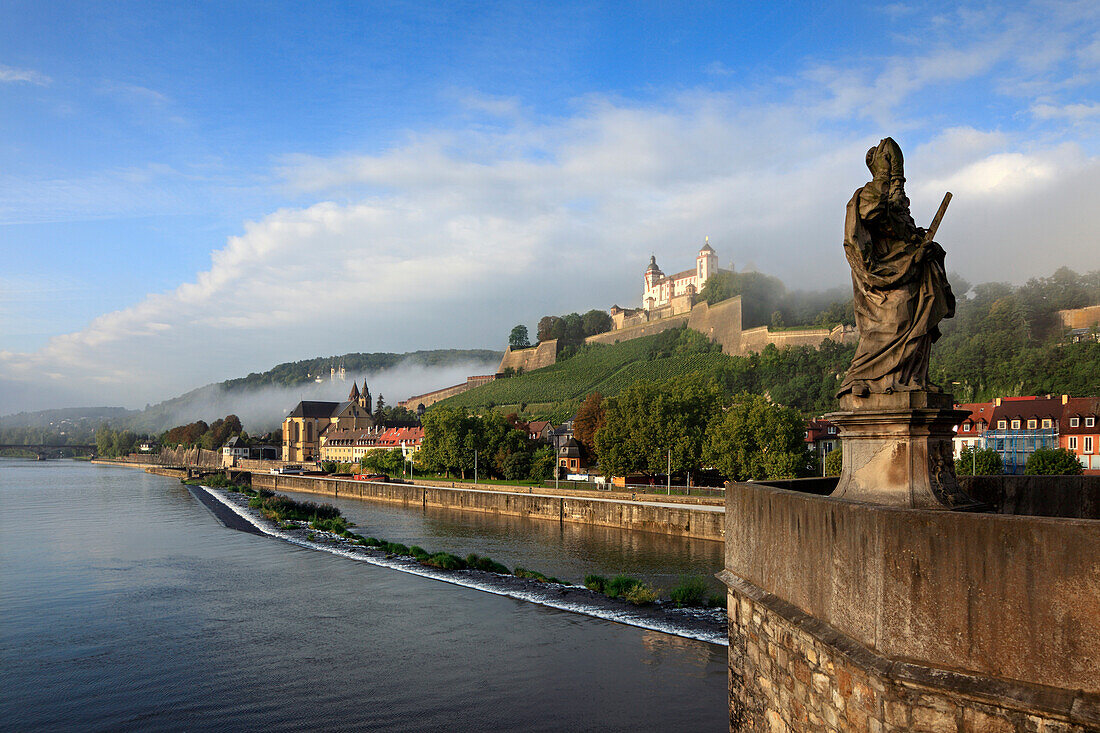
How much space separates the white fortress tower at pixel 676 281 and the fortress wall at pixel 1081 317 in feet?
195

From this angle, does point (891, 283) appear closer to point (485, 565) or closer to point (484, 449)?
point (485, 565)

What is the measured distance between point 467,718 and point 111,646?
10.8 metres

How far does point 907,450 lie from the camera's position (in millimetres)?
6707

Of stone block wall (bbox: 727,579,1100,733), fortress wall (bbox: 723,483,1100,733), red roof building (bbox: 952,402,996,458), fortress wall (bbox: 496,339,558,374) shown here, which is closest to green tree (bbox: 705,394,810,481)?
red roof building (bbox: 952,402,996,458)

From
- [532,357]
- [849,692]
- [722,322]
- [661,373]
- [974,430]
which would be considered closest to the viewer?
[849,692]

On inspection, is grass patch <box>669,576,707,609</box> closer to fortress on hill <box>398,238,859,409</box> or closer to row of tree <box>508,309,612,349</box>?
fortress on hill <box>398,238,859,409</box>

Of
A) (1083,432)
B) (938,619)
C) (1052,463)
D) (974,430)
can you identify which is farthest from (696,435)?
(938,619)

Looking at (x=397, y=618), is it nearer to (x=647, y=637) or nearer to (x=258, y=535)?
(x=647, y=637)

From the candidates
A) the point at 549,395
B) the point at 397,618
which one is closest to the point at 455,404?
the point at 549,395

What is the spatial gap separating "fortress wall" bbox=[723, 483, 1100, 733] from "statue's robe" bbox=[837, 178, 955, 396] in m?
1.45

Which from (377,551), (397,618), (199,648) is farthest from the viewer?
(377,551)

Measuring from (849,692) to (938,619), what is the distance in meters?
1.13

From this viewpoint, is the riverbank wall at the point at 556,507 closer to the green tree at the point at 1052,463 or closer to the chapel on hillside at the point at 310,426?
the green tree at the point at 1052,463

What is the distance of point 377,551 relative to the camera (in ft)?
118
